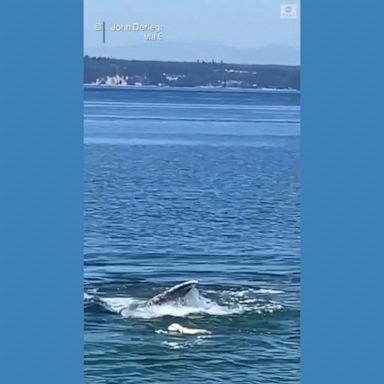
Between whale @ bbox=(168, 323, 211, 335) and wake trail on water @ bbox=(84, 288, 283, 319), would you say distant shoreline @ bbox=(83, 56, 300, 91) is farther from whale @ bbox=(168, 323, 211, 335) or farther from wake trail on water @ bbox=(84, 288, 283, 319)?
whale @ bbox=(168, 323, 211, 335)

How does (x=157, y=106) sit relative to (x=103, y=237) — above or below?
above

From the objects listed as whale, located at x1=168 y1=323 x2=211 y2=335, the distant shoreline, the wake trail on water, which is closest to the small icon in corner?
the distant shoreline

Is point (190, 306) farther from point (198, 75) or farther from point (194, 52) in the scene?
point (194, 52)

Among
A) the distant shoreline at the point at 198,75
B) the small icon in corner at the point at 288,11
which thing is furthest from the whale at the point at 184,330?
the small icon in corner at the point at 288,11

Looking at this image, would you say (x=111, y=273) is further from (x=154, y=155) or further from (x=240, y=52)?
(x=240, y=52)

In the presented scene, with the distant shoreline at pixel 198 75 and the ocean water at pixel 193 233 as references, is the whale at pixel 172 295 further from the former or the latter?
the distant shoreline at pixel 198 75

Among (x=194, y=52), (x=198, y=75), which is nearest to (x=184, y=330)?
(x=198, y=75)

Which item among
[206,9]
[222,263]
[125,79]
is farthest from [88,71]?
[222,263]

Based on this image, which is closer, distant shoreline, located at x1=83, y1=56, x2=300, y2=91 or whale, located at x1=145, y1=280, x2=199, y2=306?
whale, located at x1=145, y1=280, x2=199, y2=306
